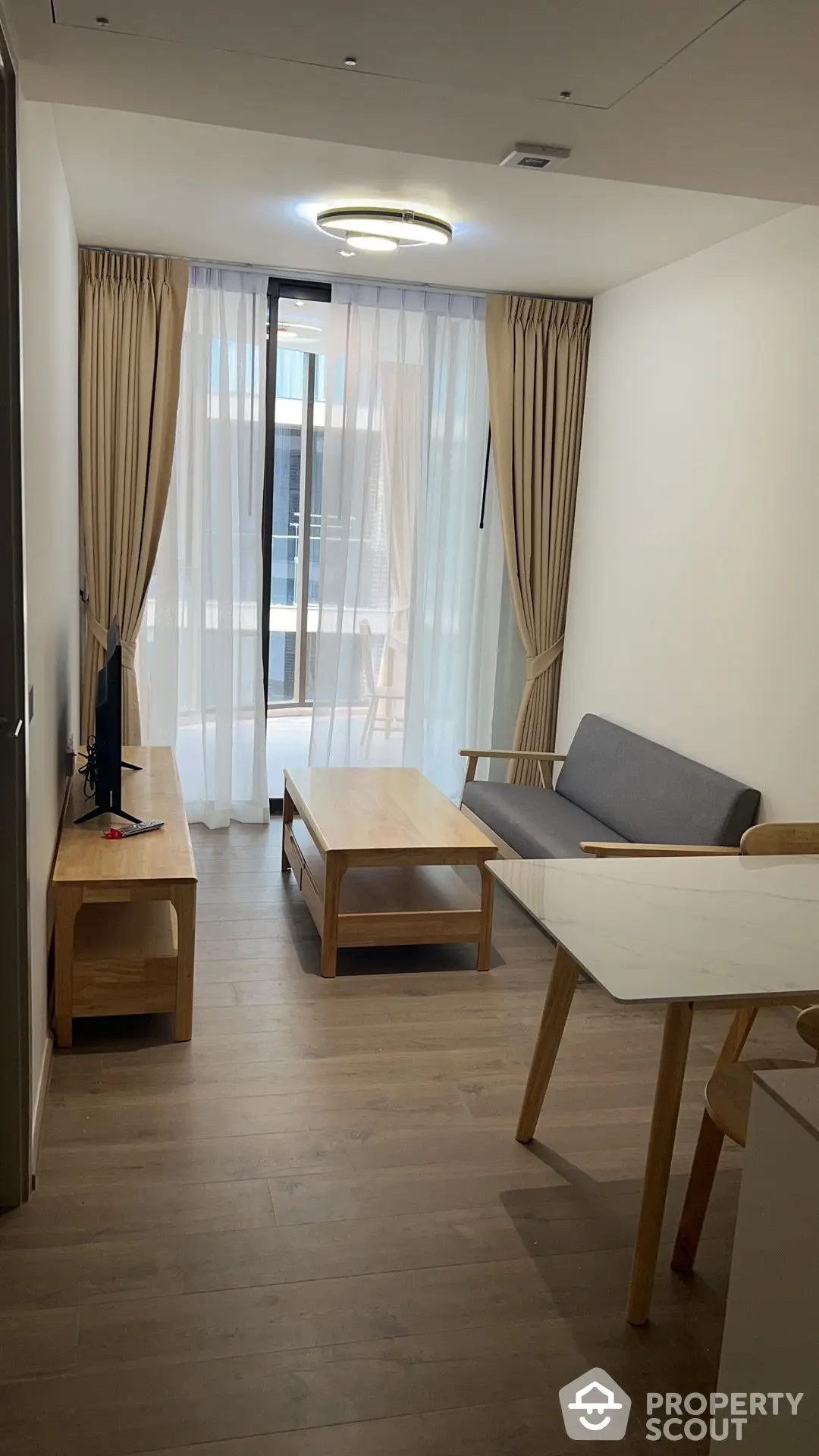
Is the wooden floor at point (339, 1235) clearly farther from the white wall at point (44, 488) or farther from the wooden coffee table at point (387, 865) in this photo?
the white wall at point (44, 488)

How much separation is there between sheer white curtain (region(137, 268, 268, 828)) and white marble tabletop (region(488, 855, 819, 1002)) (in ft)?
10.3

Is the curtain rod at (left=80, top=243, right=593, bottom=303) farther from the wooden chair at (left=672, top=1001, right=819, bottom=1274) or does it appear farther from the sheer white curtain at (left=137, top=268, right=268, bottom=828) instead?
the wooden chair at (left=672, top=1001, right=819, bottom=1274)

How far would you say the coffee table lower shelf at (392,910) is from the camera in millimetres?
3885

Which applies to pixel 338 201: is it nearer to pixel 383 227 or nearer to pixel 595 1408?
pixel 383 227

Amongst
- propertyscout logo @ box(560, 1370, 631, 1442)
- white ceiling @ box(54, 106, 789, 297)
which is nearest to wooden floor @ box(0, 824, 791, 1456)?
propertyscout logo @ box(560, 1370, 631, 1442)

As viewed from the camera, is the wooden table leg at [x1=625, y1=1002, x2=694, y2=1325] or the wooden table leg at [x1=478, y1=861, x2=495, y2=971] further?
the wooden table leg at [x1=478, y1=861, x2=495, y2=971]

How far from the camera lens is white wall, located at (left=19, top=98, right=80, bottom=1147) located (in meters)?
2.63

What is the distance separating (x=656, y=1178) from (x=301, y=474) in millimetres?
4159

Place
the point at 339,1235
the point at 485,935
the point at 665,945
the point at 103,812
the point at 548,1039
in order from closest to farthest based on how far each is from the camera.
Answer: the point at 665,945, the point at 339,1235, the point at 548,1039, the point at 103,812, the point at 485,935

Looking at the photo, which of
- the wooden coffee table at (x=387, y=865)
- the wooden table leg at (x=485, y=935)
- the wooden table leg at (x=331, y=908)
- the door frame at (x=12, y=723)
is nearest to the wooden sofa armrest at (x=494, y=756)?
the wooden coffee table at (x=387, y=865)

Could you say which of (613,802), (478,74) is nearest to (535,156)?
(478,74)

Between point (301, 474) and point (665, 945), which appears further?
point (301, 474)

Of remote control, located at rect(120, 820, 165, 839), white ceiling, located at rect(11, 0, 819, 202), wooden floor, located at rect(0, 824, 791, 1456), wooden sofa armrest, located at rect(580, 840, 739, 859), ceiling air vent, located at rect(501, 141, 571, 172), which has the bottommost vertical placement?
wooden floor, located at rect(0, 824, 791, 1456)

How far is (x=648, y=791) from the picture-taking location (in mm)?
4453
